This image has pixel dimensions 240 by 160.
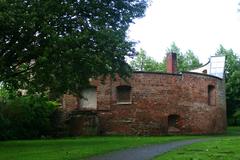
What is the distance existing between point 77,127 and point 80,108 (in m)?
2.07

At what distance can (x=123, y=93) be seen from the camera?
37812 millimetres

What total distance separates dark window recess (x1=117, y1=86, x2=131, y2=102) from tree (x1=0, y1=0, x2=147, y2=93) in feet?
40.4

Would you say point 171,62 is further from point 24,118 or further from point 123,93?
point 24,118

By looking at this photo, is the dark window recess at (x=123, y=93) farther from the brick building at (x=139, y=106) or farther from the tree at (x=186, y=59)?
the tree at (x=186, y=59)

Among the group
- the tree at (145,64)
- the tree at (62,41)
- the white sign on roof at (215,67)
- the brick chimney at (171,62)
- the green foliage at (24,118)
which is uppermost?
the tree at (145,64)

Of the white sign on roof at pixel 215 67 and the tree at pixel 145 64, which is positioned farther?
the tree at pixel 145 64

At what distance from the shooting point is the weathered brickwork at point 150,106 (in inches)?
1458

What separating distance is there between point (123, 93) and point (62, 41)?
1660cm

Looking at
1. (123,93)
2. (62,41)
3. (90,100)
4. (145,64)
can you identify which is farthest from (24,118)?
(145,64)

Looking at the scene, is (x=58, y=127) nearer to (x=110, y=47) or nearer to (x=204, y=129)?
(x=204, y=129)

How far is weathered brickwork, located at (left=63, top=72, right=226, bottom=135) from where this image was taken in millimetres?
37031

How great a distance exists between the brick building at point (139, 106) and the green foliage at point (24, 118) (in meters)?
2.78

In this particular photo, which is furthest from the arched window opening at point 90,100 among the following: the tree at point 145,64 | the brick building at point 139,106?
the tree at point 145,64

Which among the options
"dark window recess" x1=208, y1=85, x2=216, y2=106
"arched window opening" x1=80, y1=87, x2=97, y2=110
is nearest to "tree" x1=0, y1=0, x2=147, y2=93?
"arched window opening" x1=80, y1=87, x2=97, y2=110
